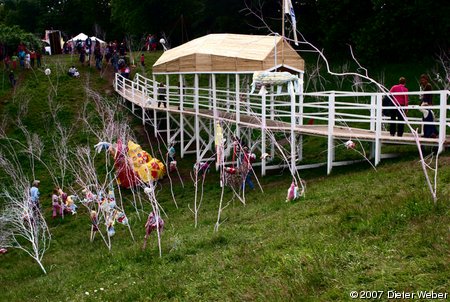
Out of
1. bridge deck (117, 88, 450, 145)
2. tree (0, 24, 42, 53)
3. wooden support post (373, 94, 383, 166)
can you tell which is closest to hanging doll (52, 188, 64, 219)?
bridge deck (117, 88, 450, 145)

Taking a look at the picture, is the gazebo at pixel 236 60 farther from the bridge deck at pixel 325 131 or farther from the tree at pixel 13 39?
the tree at pixel 13 39

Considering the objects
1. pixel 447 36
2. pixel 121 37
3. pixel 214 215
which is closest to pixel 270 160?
pixel 214 215

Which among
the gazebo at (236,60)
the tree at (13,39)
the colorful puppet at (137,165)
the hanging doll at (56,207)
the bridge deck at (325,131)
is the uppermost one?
the tree at (13,39)

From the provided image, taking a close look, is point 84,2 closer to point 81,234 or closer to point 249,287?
point 81,234

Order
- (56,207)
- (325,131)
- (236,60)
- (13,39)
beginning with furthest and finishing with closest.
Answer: (13,39) < (56,207) < (236,60) < (325,131)

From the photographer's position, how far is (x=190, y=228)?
45.5 feet

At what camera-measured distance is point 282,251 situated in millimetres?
9031

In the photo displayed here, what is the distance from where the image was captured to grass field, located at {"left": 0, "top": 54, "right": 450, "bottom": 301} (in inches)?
282

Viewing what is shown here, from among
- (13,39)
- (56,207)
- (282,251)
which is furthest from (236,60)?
(13,39)

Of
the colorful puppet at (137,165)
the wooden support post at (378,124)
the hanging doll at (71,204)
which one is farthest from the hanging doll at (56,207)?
the wooden support post at (378,124)

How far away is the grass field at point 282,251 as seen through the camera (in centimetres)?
717

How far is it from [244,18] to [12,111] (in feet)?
66.4

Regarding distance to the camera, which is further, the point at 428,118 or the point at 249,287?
the point at 428,118

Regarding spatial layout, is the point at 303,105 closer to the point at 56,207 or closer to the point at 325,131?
the point at 325,131
